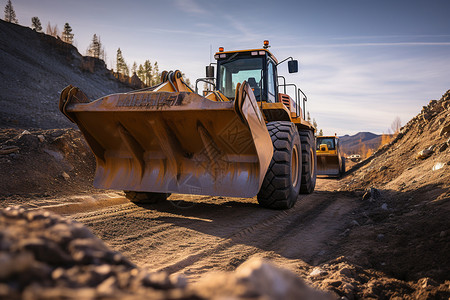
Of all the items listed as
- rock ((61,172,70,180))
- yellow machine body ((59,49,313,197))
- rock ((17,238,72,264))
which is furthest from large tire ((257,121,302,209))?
rock ((61,172,70,180))

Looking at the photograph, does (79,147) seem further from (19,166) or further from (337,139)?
(337,139)

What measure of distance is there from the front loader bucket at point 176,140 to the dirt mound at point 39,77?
36.2ft

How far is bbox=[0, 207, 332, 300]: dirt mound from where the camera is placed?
725mm

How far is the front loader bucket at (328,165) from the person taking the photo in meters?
15.0

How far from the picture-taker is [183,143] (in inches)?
182

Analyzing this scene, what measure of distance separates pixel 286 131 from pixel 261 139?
977 mm

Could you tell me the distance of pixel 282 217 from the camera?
15.4 feet

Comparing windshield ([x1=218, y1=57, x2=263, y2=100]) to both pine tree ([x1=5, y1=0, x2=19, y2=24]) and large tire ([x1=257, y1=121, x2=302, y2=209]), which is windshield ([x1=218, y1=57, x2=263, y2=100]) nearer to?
large tire ([x1=257, y1=121, x2=302, y2=209])

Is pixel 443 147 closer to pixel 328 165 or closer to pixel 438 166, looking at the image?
pixel 438 166

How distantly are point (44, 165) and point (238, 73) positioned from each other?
442 centimetres

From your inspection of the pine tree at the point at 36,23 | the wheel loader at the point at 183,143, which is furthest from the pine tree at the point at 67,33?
the wheel loader at the point at 183,143

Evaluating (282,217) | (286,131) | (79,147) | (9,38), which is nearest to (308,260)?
(282,217)

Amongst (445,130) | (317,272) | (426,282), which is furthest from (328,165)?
(426,282)

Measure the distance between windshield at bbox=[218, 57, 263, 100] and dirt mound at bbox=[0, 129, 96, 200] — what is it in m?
3.48
